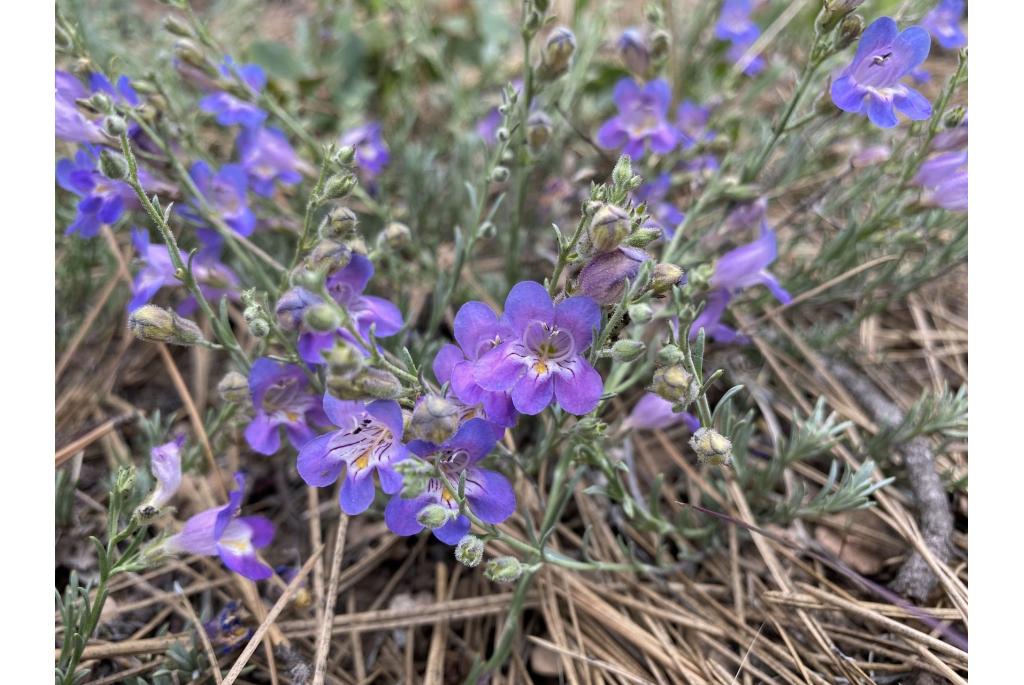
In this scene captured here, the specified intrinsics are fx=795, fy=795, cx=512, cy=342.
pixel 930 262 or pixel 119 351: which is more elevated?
pixel 930 262

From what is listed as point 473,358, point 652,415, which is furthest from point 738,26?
point 473,358

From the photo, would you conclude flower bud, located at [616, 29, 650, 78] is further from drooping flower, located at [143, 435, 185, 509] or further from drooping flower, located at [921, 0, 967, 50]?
drooping flower, located at [143, 435, 185, 509]

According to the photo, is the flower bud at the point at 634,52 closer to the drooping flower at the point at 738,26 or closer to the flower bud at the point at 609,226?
the drooping flower at the point at 738,26

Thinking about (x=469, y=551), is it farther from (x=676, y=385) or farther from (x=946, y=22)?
(x=946, y=22)

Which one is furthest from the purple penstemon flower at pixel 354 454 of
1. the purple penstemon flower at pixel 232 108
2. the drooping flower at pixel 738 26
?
the drooping flower at pixel 738 26

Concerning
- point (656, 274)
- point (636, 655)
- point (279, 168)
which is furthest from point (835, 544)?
point (279, 168)

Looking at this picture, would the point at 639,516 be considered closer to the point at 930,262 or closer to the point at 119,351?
the point at 930,262
